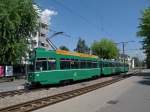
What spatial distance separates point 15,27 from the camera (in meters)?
47.7

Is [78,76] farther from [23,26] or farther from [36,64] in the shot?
[23,26]

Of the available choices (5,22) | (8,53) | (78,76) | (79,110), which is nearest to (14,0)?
(5,22)

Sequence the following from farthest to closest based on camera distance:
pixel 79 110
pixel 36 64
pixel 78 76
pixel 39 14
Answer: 1. pixel 39 14
2. pixel 78 76
3. pixel 36 64
4. pixel 79 110

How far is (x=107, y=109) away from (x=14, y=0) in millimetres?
33469

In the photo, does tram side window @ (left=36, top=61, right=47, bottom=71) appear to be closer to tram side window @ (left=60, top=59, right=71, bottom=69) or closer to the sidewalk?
tram side window @ (left=60, top=59, right=71, bottom=69)

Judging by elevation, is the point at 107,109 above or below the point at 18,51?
below

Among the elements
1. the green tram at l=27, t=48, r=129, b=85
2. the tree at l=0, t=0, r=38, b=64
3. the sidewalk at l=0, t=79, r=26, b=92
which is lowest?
the sidewalk at l=0, t=79, r=26, b=92

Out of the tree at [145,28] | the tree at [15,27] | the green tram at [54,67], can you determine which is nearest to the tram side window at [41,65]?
the green tram at [54,67]

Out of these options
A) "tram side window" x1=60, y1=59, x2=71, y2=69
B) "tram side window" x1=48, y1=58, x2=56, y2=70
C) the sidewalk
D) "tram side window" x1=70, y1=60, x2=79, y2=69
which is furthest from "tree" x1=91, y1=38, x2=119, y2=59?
"tram side window" x1=48, y1=58, x2=56, y2=70

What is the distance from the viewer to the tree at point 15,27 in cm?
4594

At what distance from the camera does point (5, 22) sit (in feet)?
149

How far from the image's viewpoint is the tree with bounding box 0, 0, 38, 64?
4594 centimetres

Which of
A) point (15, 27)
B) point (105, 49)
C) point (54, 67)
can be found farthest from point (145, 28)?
point (105, 49)

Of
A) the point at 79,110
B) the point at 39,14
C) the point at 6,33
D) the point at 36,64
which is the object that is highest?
the point at 39,14
